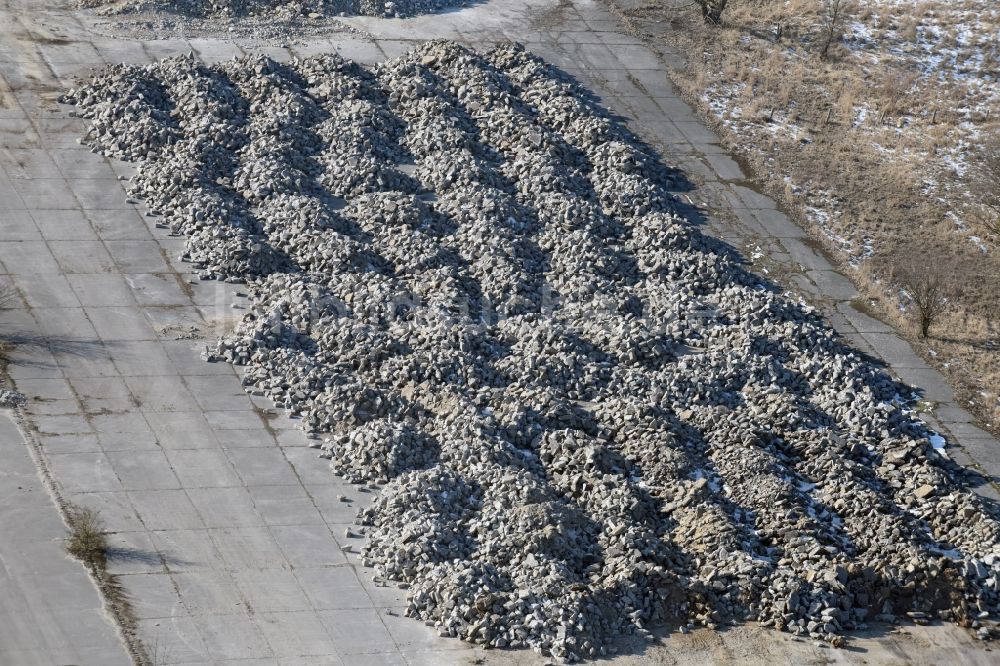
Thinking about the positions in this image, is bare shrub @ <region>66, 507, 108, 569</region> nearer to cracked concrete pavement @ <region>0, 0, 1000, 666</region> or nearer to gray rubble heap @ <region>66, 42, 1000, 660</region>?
cracked concrete pavement @ <region>0, 0, 1000, 666</region>

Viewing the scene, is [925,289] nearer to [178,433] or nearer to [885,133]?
[885,133]

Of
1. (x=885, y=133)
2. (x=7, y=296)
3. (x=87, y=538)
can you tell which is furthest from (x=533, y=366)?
(x=885, y=133)

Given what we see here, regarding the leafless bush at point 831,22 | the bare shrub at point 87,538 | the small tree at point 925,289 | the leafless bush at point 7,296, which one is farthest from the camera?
the leafless bush at point 831,22

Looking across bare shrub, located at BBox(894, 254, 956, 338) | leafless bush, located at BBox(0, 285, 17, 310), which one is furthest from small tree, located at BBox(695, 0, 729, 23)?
leafless bush, located at BBox(0, 285, 17, 310)

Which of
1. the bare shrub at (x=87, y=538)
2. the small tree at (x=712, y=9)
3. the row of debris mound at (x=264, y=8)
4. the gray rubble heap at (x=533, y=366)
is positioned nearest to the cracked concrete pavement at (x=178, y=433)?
the bare shrub at (x=87, y=538)

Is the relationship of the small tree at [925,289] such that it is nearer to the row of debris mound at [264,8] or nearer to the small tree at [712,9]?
the small tree at [712,9]

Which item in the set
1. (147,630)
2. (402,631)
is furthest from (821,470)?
(147,630)
